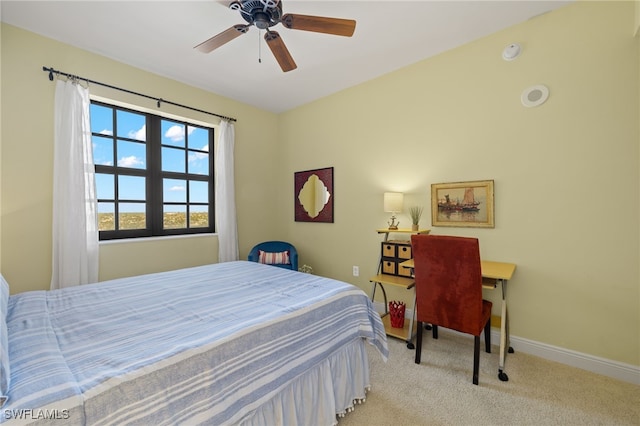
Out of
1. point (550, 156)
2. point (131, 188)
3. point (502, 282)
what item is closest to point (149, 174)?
point (131, 188)

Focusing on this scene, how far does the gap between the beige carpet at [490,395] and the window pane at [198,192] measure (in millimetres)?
2795

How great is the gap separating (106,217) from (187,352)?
254 cm

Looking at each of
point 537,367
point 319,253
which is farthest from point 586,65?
point 319,253

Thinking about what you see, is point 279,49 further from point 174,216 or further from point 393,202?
point 174,216

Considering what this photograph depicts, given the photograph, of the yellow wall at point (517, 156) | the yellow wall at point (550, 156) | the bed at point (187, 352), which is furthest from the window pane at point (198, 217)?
the yellow wall at point (550, 156)

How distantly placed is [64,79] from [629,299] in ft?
16.2

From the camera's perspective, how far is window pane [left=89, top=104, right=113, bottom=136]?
106 inches

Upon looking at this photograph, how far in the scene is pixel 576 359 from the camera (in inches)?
80.7

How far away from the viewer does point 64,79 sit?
242 centimetres

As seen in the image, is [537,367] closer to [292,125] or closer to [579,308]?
[579,308]

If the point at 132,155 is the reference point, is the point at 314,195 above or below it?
A: below

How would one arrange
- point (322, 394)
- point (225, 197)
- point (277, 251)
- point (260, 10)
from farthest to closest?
point (277, 251), point (225, 197), point (260, 10), point (322, 394)

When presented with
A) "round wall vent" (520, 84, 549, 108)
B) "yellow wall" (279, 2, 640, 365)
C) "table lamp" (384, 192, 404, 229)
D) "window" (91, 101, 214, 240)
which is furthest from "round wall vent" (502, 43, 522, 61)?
"window" (91, 101, 214, 240)

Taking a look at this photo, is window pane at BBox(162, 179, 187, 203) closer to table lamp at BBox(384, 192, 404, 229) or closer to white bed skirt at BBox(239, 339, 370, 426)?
table lamp at BBox(384, 192, 404, 229)
